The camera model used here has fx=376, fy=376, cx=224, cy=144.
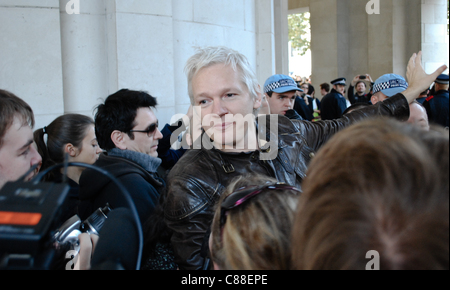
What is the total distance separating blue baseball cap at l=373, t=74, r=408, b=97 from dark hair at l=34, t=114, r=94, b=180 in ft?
10.2

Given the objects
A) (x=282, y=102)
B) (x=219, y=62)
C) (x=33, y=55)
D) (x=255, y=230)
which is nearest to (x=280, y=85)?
(x=282, y=102)

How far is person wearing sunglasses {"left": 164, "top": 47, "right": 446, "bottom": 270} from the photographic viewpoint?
159 cm

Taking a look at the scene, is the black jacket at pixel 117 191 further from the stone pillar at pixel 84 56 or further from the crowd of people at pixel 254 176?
the stone pillar at pixel 84 56

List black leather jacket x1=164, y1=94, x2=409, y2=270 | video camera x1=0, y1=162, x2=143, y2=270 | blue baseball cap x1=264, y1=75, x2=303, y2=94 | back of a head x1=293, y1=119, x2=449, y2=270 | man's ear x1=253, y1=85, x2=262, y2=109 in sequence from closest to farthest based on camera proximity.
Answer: back of a head x1=293, y1=119, x2=449, y2=270
video camera x1=0, y1=162, x2=143, y2=270
black leather jacket x1=164, y1=94, x2=409, y2=270
man's ear x1=253, y1=85, x2=262, y2=109
blue baseball cap x1=264, y1=75, x2=303, y2=94

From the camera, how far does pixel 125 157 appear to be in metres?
2.73

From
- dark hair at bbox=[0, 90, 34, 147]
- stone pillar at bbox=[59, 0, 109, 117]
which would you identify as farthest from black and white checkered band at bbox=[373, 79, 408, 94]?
dark hair at bbox=[0, 90, 34, 147]

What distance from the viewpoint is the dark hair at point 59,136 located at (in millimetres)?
3133

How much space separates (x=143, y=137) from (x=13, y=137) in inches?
45.5

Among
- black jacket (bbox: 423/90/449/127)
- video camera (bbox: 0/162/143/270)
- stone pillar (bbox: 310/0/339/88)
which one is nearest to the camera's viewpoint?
video camera (bbox: 0/162/143/270)

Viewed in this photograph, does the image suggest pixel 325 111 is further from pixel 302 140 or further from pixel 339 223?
pixel 339 223

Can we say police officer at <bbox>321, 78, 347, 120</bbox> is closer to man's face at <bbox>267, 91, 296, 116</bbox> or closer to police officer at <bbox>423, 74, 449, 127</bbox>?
police officer at <bbox>423, 74, 449, 127</bbox>

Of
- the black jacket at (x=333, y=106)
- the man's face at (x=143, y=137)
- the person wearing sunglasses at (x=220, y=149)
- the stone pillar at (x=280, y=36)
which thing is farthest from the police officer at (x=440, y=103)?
the person wearing sunglasses at (x=220, y=149)

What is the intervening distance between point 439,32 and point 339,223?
1548 cm
